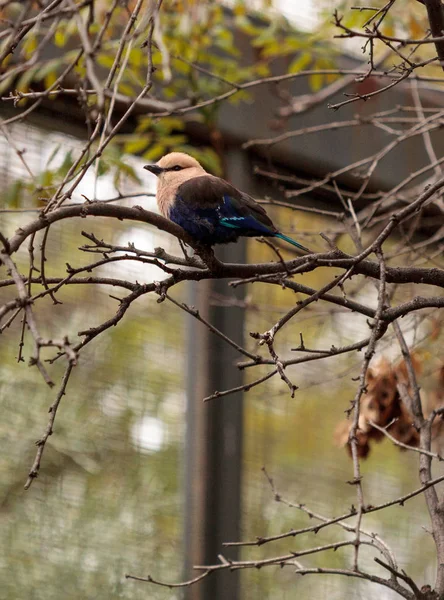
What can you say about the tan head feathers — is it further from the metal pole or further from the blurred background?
the metal pole

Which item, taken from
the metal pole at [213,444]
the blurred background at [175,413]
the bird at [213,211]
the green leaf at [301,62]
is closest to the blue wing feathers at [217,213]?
the bird at [213,211]

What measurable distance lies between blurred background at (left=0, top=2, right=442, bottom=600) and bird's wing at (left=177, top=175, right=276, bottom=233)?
517 mm

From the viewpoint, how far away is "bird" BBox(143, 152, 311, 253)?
8.23ft

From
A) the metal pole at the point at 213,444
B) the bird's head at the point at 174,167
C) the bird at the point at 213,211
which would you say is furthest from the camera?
the metal pole at the point at 213,444

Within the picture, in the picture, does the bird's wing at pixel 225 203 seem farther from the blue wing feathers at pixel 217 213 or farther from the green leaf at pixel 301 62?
the green leaf at pixel 301 62

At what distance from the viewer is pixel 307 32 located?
12.5 feet

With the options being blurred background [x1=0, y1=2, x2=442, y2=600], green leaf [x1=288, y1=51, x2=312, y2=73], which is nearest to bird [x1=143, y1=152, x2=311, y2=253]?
blurred background [x1=0, y1=2, x2=442, y2=600]

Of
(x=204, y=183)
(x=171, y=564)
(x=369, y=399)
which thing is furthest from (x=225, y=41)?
(x=171, y=564)

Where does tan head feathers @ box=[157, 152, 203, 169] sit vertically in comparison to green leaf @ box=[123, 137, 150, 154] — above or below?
below

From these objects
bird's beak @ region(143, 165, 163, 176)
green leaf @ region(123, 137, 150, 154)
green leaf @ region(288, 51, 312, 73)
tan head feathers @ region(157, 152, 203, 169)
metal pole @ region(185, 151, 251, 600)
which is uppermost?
green leaf @ region(288, 51, 312, 73)

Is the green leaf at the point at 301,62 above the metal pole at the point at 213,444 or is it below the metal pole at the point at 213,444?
above

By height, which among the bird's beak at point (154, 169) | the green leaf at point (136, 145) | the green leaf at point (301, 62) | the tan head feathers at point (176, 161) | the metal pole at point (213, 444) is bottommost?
the metal pole at point (213, 444)

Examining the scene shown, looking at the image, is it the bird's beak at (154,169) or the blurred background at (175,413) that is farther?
the blurred background at (175,413)

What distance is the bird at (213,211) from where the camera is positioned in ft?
8.23
